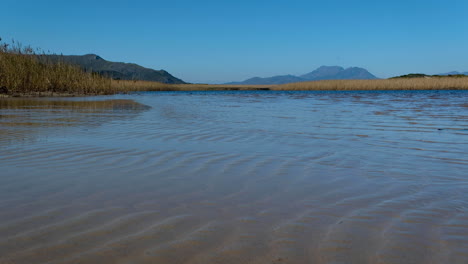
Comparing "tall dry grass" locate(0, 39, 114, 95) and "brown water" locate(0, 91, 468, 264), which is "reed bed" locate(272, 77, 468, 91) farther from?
"brown water" locate(0, 91, 468, 264)

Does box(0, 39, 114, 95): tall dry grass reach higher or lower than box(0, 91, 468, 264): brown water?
higher

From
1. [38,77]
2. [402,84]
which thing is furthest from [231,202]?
[402,84]

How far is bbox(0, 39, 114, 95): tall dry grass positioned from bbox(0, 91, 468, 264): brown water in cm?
1197

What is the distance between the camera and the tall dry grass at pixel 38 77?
14.2 m

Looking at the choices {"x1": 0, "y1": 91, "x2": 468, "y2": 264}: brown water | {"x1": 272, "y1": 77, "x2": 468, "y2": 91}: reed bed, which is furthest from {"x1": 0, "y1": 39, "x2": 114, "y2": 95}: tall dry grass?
{"x1": 272, "y1": 77, "x2": 468, "y2": 91}: reed bed

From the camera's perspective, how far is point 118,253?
Result: 147 cm

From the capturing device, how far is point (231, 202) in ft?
7.08

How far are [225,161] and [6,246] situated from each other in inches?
80.6

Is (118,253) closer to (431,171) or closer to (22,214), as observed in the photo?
(22,214)

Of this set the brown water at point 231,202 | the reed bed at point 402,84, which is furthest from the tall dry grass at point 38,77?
the reed bed at point 402,84

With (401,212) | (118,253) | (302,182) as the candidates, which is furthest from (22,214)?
(401,212)

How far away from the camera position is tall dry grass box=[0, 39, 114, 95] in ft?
46.8

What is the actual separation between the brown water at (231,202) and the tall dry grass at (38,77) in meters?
12.0

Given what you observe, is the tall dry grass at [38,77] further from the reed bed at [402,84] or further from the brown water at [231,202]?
the reed bed at [402,84]
